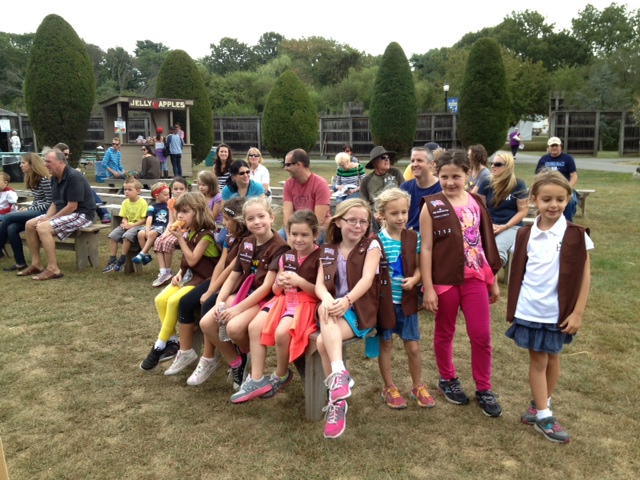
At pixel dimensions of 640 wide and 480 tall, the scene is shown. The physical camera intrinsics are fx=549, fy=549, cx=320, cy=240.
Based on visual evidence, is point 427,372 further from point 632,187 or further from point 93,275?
point 632,187

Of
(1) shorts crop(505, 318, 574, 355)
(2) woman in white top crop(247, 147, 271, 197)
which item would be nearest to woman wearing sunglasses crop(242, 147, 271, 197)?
(2) woman in white top crop(247, 147, 271, 197)

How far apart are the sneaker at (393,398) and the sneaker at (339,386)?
552 millimetres

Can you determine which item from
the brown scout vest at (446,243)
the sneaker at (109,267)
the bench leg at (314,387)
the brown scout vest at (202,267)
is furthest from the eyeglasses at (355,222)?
the sneaker at (109,267)

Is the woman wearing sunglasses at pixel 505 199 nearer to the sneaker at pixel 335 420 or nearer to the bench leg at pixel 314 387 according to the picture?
the bench leg at pixel 314 387

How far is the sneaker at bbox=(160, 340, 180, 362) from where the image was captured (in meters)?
4.29

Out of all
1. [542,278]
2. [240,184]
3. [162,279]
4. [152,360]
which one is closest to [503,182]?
[542,278]

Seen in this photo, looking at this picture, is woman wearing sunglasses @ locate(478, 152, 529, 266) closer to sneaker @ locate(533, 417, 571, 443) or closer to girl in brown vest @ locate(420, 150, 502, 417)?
girl in brown vest @ locate(420, 150, 502, 417)

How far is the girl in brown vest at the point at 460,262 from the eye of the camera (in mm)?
3436

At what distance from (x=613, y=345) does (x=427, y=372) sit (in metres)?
1.68

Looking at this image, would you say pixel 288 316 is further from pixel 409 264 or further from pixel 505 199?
pixel 505 199

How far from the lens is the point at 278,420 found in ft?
11.2

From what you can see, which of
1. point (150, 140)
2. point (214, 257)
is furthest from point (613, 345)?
point (150, 140)

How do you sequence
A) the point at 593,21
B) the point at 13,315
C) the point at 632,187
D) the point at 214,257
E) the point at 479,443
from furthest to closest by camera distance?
the point at 593,21 < the point at 632,187 < the point at 13,315 < the point at 214,257 < the point at 479,443

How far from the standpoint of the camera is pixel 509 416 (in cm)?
345
